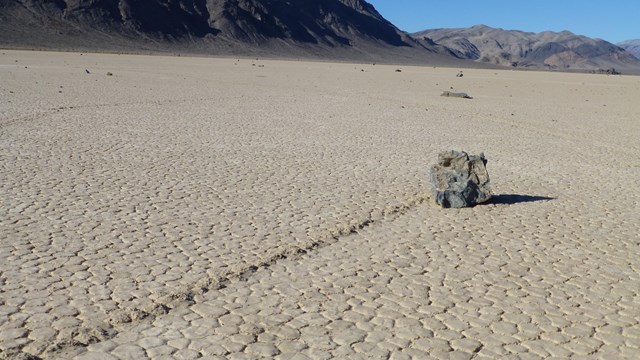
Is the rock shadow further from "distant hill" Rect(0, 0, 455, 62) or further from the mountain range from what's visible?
"distant hill" Rect(0, 0, 455, 62)

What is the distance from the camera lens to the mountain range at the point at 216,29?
77125mm

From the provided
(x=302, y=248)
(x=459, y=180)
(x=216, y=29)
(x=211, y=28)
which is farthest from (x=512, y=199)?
(x=211, y=28)

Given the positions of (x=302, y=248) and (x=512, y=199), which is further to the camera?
(x=512, y=199)

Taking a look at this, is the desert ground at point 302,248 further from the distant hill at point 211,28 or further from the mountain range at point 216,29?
the distant hill at point 211,28

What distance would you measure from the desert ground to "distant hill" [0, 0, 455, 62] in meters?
61.3

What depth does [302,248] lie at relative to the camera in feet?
20.6

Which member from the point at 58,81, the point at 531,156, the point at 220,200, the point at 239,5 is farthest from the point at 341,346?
the point at 239,5

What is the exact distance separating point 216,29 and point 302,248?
90.2 m

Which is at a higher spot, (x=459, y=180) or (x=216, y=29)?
(x=459, y=180)

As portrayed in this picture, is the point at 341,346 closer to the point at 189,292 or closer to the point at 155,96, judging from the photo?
the point at 189,292

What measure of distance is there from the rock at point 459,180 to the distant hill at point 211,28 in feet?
211

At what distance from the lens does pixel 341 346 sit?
440cm

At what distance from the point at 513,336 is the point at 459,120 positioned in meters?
13.0

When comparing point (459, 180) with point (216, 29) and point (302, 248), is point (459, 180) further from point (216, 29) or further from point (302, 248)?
point (216, 29)
